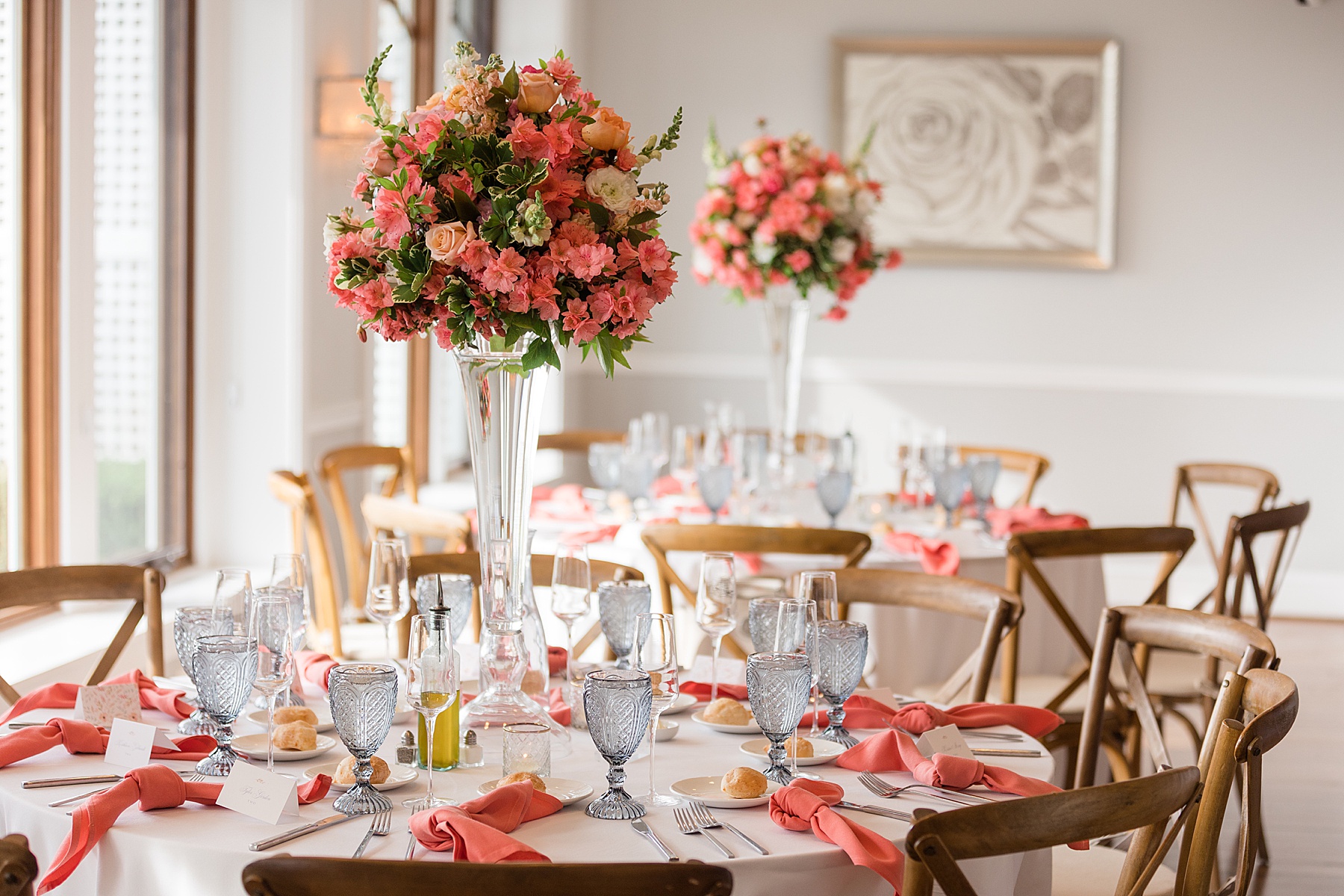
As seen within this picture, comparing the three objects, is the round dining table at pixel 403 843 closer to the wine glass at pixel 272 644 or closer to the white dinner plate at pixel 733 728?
the wine glass at pixel 272 644

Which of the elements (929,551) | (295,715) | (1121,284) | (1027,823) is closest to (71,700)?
(295,715)

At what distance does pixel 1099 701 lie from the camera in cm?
244

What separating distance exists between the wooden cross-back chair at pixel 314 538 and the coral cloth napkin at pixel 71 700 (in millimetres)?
1272

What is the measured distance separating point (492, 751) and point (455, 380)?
444 cm

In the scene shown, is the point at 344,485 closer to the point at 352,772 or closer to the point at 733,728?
the point at 733,728

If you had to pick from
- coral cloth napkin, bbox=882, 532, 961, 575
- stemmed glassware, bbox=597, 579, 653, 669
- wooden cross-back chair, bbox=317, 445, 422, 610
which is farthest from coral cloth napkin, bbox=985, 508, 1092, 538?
wooden cross-back chair, bbox=317, 445, 422, 610

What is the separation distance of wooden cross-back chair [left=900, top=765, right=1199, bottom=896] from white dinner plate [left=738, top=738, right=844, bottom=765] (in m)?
0.43

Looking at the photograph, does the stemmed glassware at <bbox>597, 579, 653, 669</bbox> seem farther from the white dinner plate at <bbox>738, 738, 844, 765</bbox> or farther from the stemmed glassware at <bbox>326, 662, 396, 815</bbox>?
the stemmed glassware at <bbox>326, 662, 396, 815</bbox>

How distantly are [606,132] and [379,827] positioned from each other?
0.98 metres

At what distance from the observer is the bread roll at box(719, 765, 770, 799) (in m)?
1.69

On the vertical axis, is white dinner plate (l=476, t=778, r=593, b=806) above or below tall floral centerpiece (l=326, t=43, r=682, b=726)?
below

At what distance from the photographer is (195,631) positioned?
6.56 feet

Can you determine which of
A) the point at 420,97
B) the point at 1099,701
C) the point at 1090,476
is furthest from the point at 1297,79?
the point at 1099,701

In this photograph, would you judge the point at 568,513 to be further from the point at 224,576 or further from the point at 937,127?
the point at 937,127
